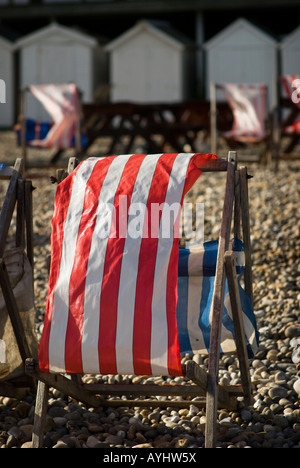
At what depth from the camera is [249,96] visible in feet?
27.5

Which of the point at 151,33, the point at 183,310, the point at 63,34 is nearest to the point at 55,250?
the point at 183,310

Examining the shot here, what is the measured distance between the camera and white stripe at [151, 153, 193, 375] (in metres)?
2.11

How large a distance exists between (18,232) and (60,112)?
5.55 meters

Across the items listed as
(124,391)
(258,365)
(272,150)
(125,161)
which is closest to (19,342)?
(124,391)

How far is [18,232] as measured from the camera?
2.64m

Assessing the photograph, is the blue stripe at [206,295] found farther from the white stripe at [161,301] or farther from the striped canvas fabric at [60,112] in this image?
the striped canvas fabric at [60,112]

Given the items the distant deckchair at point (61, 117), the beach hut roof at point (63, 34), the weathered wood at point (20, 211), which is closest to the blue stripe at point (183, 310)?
the weathered wood at point (20, 211)

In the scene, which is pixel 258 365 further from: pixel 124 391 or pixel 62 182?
pixel 62 182

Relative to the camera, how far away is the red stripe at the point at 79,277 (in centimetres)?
217

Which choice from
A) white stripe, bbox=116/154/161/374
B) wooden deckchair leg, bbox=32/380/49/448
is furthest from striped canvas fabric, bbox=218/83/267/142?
wooden deckchair leg, bbox=32/380/49/448

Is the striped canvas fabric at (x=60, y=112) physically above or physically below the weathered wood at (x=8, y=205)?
above

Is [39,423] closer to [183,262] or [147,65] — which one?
[183,262]

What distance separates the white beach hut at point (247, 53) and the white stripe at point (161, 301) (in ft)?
48.0
